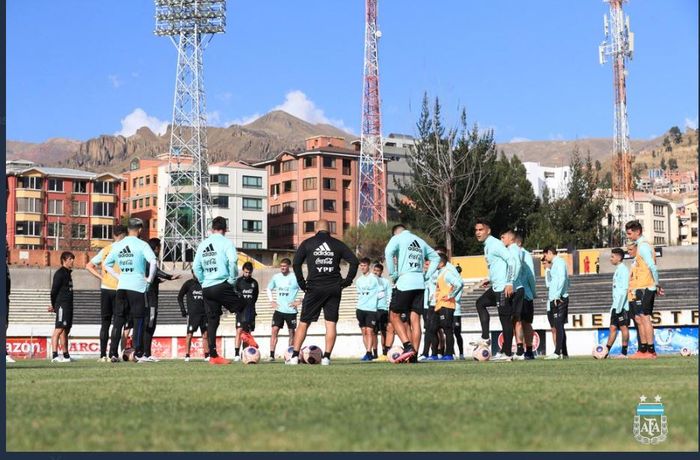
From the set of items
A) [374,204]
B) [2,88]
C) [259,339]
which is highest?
[374,204]

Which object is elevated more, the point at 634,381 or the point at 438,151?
the point at 438,151

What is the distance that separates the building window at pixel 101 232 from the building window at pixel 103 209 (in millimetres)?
1319

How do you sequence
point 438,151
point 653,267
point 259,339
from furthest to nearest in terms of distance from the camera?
point 438,151
point 259,339
point 653,267

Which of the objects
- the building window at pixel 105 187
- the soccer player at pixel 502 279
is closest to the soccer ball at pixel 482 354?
the soccer player at pixel 502 279

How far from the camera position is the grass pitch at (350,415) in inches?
→ 182

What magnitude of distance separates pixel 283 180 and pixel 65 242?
25827 mm

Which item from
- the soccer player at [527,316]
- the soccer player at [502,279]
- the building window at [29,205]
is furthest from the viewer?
the building window at [29,205]

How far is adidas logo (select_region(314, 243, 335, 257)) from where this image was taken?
15.1 meters

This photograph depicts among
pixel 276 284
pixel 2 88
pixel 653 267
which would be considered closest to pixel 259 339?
pixel 276 284

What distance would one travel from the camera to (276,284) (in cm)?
2327

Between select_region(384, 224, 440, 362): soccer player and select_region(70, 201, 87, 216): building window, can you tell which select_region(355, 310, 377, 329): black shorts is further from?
select_region(70, 201, 87, 216): building window

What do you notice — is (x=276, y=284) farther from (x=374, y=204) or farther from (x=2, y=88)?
(x=374, y=204)

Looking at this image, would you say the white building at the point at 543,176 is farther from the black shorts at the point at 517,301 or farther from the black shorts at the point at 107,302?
the black shorts at the point at 107,302

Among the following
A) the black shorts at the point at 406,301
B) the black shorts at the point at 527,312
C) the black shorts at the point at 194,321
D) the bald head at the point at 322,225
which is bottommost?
the black shorts at the point at 194,321
